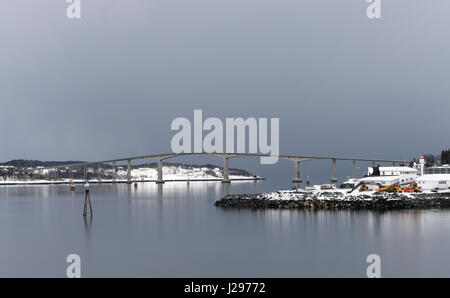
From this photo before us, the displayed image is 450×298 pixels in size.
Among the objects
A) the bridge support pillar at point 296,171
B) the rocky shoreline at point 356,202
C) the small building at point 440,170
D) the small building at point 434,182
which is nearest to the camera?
the rocky shoreline at point 356,202

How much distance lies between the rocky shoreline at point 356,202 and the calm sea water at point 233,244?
2.49m

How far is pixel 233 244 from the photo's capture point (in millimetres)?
24141

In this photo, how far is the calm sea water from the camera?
18.4 metres

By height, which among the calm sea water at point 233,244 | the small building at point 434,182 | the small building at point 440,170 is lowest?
the calm sea water at point 233,244

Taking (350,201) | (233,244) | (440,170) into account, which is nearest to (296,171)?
(440,170)

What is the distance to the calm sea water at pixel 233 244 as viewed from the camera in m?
18.4

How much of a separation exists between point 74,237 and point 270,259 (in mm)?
11941

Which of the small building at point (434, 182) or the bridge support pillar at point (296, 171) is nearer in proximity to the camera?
the small building at point (434, 182)

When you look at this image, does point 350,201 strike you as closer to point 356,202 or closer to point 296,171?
point 356,202

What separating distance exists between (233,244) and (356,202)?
17.3 meters

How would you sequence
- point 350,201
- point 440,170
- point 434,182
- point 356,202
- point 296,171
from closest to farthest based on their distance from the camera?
point 356,202 < point 350,201 < point 434,182 < point 440,170 < point 296,171

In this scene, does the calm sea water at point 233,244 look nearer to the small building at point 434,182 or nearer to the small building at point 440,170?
the small building at point 434,182

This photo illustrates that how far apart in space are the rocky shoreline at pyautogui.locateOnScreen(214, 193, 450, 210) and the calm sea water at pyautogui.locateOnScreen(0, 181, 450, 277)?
8.18 ft

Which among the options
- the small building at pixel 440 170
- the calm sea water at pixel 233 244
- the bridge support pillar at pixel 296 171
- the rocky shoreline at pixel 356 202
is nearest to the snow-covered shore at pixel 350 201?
the rocky shoreline at pixel 356 202
